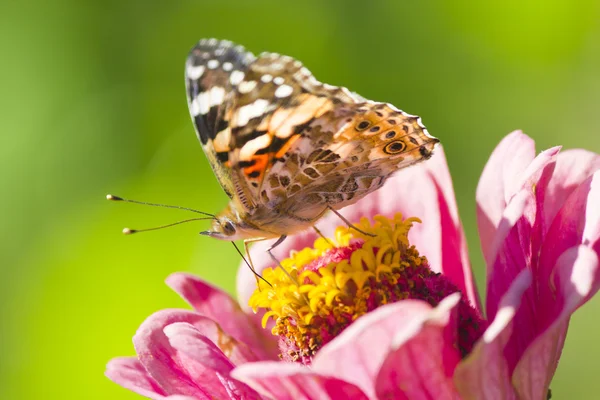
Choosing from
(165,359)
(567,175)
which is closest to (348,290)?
(165,359)

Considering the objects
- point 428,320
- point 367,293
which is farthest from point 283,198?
point 428,320

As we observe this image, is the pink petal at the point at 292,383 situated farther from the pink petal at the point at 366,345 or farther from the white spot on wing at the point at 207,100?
the white spot on wing at the point at 207,100

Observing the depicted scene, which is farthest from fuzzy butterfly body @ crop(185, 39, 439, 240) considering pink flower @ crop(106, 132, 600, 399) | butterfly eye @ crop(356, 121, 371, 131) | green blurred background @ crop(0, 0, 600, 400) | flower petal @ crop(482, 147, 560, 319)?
green blurred background @ crop(0, 0, 600, 400)

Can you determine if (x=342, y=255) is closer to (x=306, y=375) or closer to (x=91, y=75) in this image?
(x=306, y=375)

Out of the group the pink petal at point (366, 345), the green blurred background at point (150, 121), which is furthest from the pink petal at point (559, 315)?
the green blurred background at point (150, 121)

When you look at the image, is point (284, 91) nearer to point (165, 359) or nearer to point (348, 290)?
point (348, 290)

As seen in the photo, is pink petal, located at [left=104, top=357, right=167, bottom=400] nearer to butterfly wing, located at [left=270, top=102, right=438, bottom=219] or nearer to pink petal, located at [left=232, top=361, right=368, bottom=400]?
pink petal, located at [left=232, top=361, right=368, bottom=400]

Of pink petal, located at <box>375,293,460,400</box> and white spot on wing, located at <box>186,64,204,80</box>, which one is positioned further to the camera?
white spot on wing, located at <box>186,64,204,80</box>
